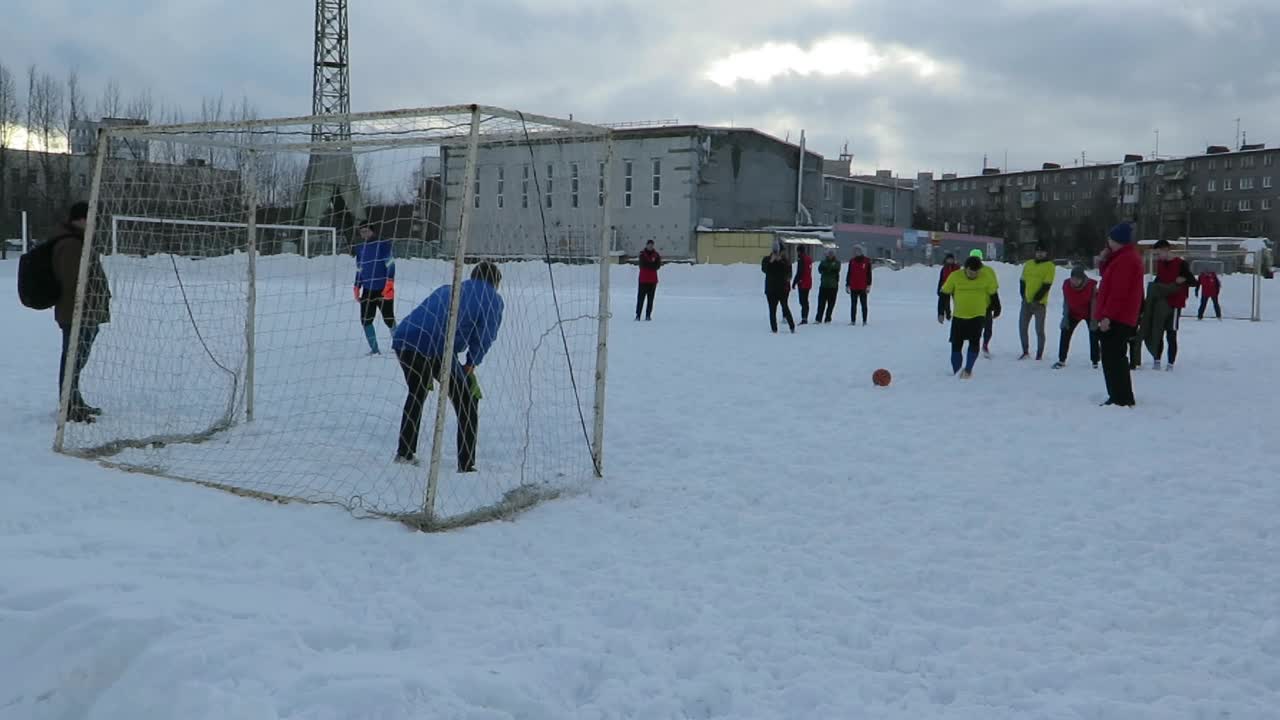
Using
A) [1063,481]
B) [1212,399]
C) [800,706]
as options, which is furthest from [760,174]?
[800,706]

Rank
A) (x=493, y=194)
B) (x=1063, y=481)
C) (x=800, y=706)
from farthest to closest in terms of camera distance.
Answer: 1. (x=493, y=194)
2. (x=1063, y=481)
3. (x=800, y=706)

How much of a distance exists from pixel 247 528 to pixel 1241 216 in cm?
8636

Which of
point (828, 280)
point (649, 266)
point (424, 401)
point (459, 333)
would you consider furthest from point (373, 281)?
point (828, 280)

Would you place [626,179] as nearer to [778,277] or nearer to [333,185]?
[778,277]

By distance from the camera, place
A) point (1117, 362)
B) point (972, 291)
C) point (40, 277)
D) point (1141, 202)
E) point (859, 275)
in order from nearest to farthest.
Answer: point (40, 277)
point (1117, 362)
point (972, 291)
point (859, 275)
point (1141, 202)

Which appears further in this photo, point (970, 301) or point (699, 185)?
point (699, 185)

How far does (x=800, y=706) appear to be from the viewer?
3379 millimetres

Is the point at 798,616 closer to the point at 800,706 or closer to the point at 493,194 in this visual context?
the point at 800,706

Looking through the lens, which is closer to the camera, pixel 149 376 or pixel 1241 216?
pixel 149 376

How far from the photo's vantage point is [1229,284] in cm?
3114

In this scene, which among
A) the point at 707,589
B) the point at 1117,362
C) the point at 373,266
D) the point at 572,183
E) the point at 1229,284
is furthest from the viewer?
the point at 1229,284

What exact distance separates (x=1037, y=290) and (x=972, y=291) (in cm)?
224

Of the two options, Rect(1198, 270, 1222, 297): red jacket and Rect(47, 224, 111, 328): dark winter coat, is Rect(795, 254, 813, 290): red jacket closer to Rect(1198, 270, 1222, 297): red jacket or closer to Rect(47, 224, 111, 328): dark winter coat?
Rect(1198, 270, 1222, 297): red jacket

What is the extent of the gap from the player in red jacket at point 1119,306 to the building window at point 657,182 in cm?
3787
